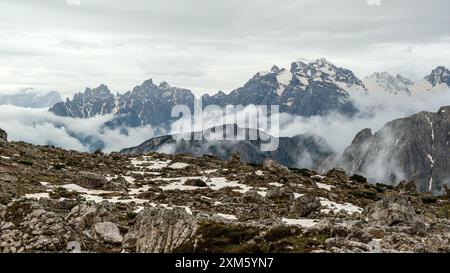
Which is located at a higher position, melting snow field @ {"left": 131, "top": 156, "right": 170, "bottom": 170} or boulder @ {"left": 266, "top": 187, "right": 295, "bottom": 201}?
boulder @ {"left": 266, "top": 187, "right": 295, "bottom": 201}

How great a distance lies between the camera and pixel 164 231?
34.9 meters

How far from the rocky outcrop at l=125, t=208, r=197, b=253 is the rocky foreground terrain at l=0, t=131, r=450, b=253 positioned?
0.25 feet

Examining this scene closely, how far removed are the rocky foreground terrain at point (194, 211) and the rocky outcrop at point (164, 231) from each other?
7 centimetres

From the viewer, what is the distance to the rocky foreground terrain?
32.5m

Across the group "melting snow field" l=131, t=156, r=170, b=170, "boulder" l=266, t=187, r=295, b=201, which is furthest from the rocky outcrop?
"melting snow field" l=131, t=156, r=170, b=170

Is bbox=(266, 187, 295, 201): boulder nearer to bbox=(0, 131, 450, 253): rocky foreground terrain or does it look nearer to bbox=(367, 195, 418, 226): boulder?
bbox=(0, 131, 450, 253): rocky foreground terrain

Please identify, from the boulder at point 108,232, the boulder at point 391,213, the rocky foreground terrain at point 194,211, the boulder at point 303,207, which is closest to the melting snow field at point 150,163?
the rocky foreground terrain at point 194,211

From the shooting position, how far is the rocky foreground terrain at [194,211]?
32531mm

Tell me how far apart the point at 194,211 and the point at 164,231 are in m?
12.0

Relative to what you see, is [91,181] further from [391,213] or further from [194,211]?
[391,213]

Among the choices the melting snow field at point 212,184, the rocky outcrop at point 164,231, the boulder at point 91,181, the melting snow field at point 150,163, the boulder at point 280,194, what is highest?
the rocky outcrop at point 164,231

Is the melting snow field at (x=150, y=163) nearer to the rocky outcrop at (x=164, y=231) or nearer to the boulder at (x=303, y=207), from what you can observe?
the boulder at (x=303, y=207)

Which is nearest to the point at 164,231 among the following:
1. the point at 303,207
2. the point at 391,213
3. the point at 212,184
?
the point at 391,213
